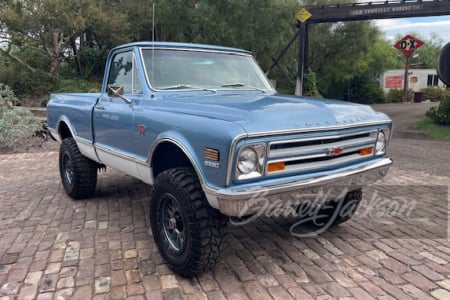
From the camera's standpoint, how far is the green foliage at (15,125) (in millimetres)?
8922

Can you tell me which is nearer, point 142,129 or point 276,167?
point 276,167

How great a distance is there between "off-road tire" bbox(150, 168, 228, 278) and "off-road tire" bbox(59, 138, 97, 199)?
2104 mm

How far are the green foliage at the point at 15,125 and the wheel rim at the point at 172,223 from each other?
7025 mm

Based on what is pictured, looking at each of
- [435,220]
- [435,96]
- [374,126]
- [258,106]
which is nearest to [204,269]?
[258,106]

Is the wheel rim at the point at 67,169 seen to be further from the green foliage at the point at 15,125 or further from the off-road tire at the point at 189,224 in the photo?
the green foliage at the point at 15,125

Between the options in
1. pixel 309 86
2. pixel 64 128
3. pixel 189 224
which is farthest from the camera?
pixel 309 86

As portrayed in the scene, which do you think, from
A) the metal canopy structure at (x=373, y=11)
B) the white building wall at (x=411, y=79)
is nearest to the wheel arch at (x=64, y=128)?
the metal canopy structure at (x=373, y=11)

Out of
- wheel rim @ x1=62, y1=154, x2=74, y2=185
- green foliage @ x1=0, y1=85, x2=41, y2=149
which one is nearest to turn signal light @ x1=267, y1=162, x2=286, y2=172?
wheel rim @ x1=62, y1=154, x2=74, y2=185

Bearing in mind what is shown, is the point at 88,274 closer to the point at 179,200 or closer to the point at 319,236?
the point at 179,200

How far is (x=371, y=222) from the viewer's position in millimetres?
4457

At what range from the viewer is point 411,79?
37969 mm

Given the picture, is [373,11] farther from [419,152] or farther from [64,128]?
[64,128]

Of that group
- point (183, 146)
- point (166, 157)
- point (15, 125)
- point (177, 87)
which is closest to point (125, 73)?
point (177, 87)

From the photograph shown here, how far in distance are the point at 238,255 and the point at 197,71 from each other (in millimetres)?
1893
